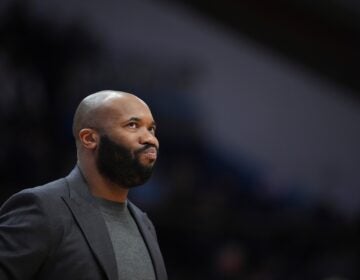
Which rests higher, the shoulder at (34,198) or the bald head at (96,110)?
the bald head at (96,110)

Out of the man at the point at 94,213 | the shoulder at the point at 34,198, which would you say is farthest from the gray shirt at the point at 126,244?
the shoulder at the point at 34,198

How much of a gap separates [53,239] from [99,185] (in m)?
0.20

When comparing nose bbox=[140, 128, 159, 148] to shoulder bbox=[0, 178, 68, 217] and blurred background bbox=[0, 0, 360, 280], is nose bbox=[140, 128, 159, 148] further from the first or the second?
blurred background bbox=[0, 0, 360, 280]

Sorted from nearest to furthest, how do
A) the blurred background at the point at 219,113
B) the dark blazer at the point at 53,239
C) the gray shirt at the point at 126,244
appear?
the dark blazer at the point at 53,239 → the gray shirt at the point at 126,244 → the blurred background at the point at 219,113

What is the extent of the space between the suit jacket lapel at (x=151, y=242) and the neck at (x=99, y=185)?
11 cm

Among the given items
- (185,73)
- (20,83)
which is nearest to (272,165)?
(185,73)

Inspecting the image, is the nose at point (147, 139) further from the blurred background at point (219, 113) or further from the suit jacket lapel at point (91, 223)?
the blurred background at point (219, 113)

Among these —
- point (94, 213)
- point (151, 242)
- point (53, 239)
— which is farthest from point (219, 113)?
point (53, 239)

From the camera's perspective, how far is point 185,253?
16.6 ft

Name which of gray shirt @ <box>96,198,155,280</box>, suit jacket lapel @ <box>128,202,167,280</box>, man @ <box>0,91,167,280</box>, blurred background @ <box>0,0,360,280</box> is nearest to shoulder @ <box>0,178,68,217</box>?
man @ <box>0,91,167,280</box>

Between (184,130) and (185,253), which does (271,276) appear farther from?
(184,130)

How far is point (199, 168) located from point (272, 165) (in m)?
0.83

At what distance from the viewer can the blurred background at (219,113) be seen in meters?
4.65

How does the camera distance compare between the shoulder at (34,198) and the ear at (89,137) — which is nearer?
the shoulder at (34,198)
